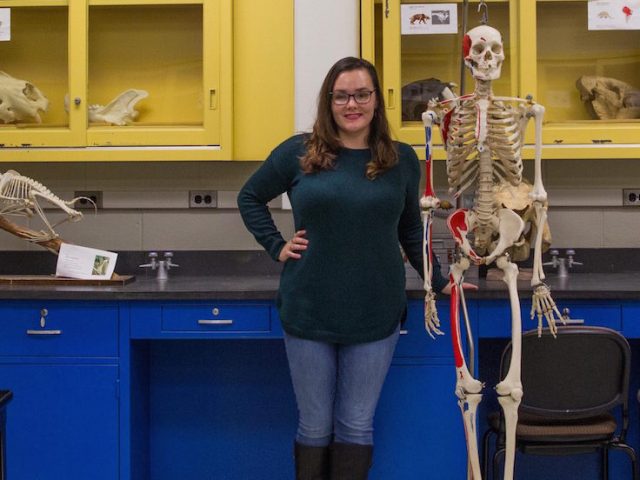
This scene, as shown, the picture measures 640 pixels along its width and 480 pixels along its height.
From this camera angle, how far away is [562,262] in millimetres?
2838

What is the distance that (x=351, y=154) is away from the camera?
204 centimetres

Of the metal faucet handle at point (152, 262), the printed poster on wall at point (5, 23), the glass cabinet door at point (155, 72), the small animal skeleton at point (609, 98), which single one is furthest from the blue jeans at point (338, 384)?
the printed poster on wall at point (5, 23)

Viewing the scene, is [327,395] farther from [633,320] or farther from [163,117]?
[163,117]

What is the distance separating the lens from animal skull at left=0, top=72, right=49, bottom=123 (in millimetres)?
2855

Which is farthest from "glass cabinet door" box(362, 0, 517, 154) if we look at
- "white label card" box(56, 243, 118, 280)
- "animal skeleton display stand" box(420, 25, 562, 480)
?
"white label card" box(56, 243, 118, 280)

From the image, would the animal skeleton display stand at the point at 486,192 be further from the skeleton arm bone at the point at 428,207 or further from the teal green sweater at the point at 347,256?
the teal green sweater at the point at 347,256

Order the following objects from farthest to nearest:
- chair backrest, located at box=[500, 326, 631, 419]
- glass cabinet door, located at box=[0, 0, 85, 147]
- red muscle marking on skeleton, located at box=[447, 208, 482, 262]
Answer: glass cabinet door, located at box=[0, 0, 85, 147], chair backrest, located at box=[500, 326, 631, 419], red muscle marking on skeleton, located at box=[447, 208, 482, 262]

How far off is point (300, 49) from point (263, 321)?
3.64ft

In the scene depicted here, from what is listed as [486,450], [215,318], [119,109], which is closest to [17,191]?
[119,109]

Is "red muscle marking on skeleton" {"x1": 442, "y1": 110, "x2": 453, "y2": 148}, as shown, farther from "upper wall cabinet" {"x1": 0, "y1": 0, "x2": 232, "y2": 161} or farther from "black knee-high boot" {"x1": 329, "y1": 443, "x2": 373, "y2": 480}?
"upper wall cabinet" {"x1": 0, "y1": 0, "x2": 232, "y2": 161}

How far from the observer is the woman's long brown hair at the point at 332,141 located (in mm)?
2004

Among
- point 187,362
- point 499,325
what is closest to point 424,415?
point 499,325

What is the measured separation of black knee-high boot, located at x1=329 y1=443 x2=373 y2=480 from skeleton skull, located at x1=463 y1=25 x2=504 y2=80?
107 centimetres

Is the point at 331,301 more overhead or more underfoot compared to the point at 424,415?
more overhead
